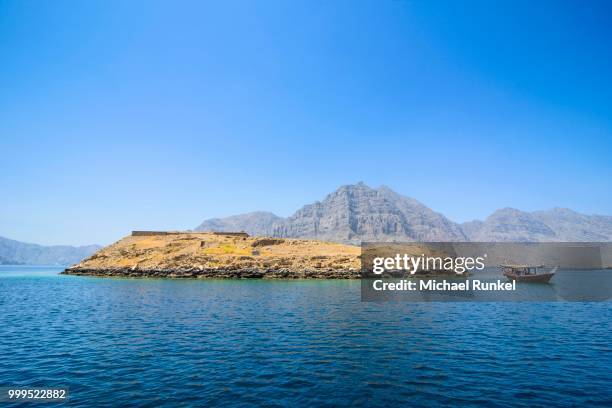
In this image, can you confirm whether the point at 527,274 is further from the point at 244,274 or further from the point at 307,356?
the point at 307,356

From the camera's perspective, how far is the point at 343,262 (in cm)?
12344

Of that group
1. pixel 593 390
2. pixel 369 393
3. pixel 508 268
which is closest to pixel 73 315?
pixel 369 393

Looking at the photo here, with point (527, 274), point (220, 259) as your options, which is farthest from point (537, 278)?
point (220, 259)

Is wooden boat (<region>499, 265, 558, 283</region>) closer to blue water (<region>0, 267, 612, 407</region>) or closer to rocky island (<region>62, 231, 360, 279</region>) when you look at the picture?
rocky island (<region>62, 231, 360, 279</region>)

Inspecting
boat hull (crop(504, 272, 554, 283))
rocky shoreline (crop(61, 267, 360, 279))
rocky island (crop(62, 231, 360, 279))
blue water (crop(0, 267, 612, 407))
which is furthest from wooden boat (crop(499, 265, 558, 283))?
blue water (crop(0, 267, 612, 407))

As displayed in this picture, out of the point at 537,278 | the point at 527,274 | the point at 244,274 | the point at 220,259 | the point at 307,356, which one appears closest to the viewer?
the point at 307,356

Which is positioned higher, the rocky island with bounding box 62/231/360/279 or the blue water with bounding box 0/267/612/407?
the rocky island with bounding box 62/231/360/279

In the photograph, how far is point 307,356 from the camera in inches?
1011

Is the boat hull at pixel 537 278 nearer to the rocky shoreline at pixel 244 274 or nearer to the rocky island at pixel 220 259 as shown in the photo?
the rocky island at pixel 220 259

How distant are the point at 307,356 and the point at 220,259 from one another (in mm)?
101286

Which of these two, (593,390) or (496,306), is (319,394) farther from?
(496,306)

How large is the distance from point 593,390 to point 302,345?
1905 cm

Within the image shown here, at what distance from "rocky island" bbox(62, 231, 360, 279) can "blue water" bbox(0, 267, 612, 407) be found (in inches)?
2624

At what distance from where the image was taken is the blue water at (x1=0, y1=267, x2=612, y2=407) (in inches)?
741
